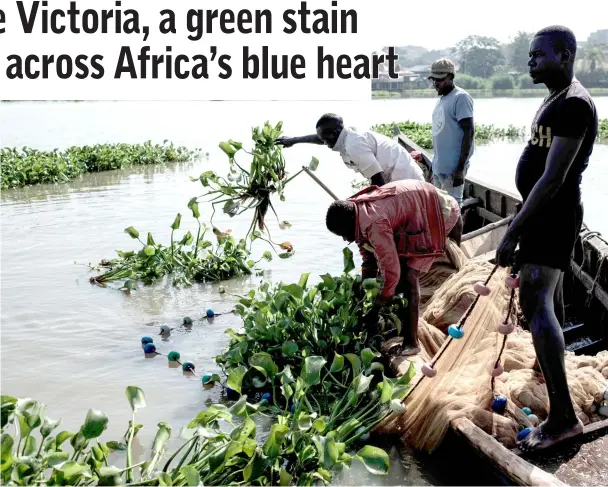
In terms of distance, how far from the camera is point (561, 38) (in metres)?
2.72

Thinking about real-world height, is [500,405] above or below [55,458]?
below

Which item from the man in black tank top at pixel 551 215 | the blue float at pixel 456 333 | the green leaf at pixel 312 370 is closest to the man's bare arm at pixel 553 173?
the man in black tank top at pixel 551 215

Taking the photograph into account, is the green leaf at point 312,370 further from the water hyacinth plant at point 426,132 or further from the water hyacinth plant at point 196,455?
the water hyacinth plant at point 426,132

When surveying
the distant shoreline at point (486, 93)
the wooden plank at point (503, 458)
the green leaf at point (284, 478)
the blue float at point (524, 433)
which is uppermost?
the distant shoreline at point (486, 93)

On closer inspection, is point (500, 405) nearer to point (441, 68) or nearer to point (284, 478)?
point (284, 478)

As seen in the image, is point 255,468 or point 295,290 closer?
point 255,468

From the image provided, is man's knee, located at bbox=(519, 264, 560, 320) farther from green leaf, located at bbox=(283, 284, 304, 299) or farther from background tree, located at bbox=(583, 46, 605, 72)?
background tree, located at bbox=(583, 46, 605, 72)

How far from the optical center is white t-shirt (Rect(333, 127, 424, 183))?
14.4ft

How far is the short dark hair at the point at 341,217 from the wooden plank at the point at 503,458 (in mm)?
1158

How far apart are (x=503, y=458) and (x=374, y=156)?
7.83ft

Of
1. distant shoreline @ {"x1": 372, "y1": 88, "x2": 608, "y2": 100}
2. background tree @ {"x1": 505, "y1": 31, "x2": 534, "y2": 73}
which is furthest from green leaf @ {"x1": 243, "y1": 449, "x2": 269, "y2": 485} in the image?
background tree @ {"x1": 505, "y1": 31, "x2": 534, "y2": 73}

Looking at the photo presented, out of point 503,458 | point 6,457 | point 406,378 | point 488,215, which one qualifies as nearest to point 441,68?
point 488,215

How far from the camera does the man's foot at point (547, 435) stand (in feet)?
8.90

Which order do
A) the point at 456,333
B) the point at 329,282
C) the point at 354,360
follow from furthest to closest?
the point at 329,282 → the point at 354,360 → the point at 456,333
